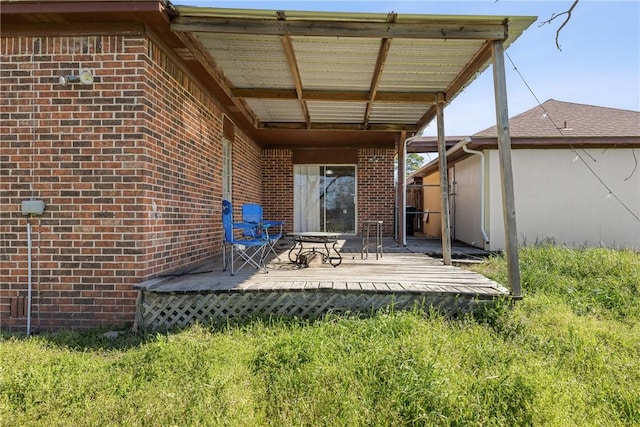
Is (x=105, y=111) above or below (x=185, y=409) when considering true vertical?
A: above

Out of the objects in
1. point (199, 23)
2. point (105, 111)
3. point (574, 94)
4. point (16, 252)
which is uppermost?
point (574, 94)

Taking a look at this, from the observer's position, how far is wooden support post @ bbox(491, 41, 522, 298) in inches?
146

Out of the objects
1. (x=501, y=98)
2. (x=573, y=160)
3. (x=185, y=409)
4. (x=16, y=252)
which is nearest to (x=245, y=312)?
(x=185, y=409)

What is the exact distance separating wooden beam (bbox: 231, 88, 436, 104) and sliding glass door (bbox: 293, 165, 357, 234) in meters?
4.66

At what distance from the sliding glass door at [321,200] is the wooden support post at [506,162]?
646 centimetres

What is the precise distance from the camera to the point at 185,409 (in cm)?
207

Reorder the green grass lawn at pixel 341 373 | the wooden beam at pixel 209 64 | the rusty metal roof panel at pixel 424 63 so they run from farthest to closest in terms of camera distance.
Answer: the rusty metal roof panel at pixel 424 63, the wooden beam at pixel 209 64, the green grass lawn at pixel 341 373

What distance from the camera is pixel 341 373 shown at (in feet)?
7.91

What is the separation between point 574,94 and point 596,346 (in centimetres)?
1128

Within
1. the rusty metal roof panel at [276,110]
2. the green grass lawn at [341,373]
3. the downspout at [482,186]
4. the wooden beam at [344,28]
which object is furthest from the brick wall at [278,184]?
the green grass lawn at [341,373]

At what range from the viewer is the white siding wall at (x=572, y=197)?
7.82 metres

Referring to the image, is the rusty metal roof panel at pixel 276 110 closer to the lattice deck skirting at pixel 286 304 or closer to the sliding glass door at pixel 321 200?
the sliding glass door at pixel 321 200

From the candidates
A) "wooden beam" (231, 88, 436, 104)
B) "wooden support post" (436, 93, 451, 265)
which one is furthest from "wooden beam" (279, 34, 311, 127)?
"wooden support post" (436, 93, 451, 265)

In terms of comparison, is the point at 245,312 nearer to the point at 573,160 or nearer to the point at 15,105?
the point at 15,105
